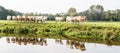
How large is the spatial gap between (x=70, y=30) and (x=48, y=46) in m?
6.84

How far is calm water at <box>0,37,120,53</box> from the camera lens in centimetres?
2866

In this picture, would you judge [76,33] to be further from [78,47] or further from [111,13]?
[111,13]

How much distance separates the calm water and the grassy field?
91.9 inches

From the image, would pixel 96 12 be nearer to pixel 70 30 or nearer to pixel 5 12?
pixel 5 12

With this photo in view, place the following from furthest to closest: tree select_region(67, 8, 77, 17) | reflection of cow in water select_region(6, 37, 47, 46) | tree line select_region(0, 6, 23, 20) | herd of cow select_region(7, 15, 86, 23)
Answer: tree line select_region(0, 6, 23, 20) → tree select_region(67, 8, 77, 17) → herd of cow select_region(7, 15, 86, 23) → reflection of cow in water select_region(6, 37, 47, 46)

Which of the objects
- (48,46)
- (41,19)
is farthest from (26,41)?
(41,19)

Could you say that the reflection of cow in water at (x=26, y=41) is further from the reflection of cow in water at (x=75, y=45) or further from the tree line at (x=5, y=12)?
the tree line at (x=5, y=12)

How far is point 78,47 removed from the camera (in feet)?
100

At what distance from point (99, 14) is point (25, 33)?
60.9 ft

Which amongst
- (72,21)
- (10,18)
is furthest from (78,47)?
(10,18)

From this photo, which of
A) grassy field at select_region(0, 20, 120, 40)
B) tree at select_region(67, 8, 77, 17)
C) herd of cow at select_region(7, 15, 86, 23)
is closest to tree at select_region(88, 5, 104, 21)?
tree at select_region(67, 8, 77, 17)

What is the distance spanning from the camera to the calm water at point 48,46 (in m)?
28.7

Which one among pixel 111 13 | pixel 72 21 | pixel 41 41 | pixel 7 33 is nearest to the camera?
pixel 41 41

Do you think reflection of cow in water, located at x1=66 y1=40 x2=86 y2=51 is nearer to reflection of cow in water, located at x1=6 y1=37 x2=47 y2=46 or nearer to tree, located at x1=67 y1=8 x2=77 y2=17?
reflection of cow in water, located at x1=6 y1=37 x2=47 y2=46
